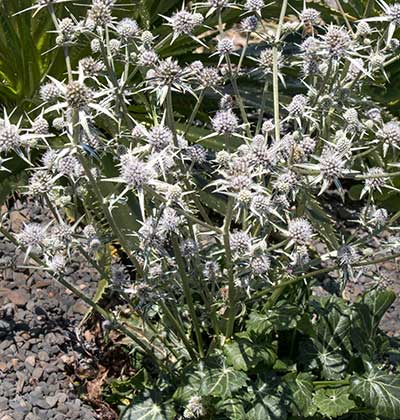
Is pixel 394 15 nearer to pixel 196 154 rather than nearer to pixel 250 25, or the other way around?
pixel 250 25

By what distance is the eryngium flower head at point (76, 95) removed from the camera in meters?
2.04

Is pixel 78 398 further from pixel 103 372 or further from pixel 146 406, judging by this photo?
pixel 146 406

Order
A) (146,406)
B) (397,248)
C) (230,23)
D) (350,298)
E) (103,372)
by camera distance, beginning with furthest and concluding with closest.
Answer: (230,23) → (350,298) → (103,372) → (146,406) → (397,248)

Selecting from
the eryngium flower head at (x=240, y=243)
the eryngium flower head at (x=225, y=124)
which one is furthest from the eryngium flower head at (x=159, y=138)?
the eryngium flower head at (x=240, y=243)

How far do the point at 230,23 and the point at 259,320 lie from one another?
7.39 feet

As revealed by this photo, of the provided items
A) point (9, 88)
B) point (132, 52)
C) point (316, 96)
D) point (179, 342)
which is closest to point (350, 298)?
point (179, 342)

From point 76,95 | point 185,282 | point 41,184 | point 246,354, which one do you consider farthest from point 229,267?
point 76,95

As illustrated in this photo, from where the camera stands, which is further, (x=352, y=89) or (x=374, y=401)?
(x=352, y=89)

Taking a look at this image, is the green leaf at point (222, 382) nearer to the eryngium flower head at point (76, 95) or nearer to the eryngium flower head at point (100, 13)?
the eryngium flower head at point (76, 95)

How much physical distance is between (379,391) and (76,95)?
1.45 m

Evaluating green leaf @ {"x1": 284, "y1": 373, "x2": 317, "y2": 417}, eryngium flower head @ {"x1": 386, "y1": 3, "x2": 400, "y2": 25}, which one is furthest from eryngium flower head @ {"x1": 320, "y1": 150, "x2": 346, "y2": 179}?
green leaf @ {"x1": 284, "y1": 373, "x2": 317, "y2": 417}

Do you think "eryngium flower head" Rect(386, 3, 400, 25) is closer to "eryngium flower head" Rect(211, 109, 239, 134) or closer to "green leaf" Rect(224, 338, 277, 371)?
"eryngium flower head" Rect(211, 109, 239, 134)

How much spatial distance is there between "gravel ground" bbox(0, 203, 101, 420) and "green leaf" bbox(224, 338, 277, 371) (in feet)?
2.21

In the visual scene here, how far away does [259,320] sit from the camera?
286 centimetres
